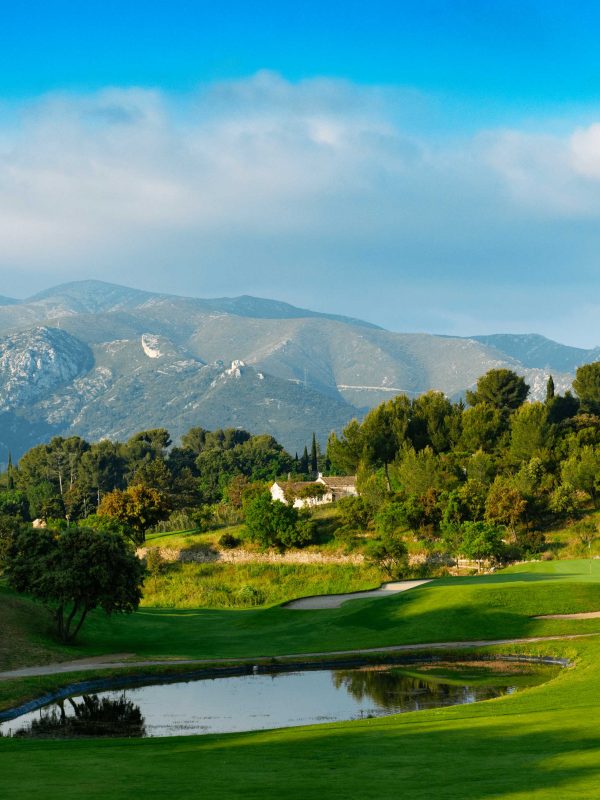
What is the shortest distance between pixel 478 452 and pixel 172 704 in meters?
71.6

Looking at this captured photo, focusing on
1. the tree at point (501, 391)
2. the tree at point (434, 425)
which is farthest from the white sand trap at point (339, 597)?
the tree at point (501, 391)

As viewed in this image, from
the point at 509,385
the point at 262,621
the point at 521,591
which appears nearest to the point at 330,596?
the point at 262,621

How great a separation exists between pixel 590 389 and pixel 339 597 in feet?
243

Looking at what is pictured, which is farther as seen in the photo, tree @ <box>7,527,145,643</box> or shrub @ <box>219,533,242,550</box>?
shrub @ <box>219,533,242,550</box>

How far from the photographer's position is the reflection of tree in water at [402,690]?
113 feet

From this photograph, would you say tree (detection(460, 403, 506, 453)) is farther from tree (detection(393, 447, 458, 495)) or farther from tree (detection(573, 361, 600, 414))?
tree (detection(573, 361, 600, 414))

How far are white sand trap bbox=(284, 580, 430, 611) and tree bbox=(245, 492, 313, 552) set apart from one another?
16.4 meters

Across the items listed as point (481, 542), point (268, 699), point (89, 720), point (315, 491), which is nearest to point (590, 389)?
point (315, 491)

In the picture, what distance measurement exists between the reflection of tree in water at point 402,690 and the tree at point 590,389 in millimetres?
96363

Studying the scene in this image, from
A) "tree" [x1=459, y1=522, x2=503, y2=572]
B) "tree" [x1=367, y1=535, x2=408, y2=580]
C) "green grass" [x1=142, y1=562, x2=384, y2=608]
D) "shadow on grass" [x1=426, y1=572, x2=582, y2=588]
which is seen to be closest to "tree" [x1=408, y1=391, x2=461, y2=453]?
"green grass" [x1=142, y1=562, x2=384, y2=608]

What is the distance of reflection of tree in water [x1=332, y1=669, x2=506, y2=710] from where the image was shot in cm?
3444

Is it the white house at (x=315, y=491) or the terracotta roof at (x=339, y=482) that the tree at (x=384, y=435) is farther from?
the terracotta roof at (x=339, y=482)

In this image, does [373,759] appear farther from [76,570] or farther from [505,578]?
[505,578]

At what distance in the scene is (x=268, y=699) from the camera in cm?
3638
